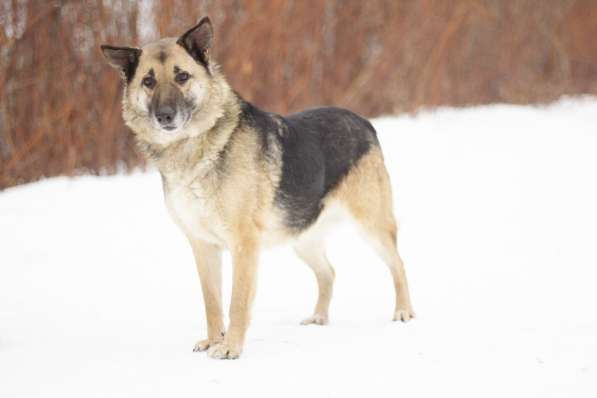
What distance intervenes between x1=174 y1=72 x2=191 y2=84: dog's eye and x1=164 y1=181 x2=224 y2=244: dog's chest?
0.61 m

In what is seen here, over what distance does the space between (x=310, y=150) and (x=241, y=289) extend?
1.09 metres

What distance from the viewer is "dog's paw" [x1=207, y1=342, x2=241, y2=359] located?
4129 millimetres

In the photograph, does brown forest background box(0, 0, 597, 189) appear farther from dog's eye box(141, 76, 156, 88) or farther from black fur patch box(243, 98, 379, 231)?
black fur patch box(243, 98, 379, 231)

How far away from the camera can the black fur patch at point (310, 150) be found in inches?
180

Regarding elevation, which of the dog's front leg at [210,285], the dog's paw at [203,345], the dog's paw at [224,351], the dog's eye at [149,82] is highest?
the dog's eye at [149,82]

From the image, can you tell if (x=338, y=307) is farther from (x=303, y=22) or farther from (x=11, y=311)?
(x=303, y=22)

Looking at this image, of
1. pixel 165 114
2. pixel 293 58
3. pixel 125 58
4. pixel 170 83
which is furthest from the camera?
→ pixel 293 58

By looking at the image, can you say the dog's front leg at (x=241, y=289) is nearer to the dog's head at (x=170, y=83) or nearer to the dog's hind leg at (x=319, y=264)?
the dog's head at (x=170, y=83)

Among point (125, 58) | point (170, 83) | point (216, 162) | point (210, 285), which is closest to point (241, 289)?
point (210, 285)

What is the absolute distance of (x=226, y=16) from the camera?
9812 mm

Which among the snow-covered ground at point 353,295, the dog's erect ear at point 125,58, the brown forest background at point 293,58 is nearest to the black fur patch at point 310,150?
the dog's erect ear at point 125,58

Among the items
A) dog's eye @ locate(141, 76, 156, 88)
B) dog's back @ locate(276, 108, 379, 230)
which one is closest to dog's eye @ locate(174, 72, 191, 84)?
dog's eye @ locate(141, 76, 156, 88)

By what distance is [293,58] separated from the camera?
10977 millimetres

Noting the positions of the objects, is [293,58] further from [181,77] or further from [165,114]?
[165,114]
